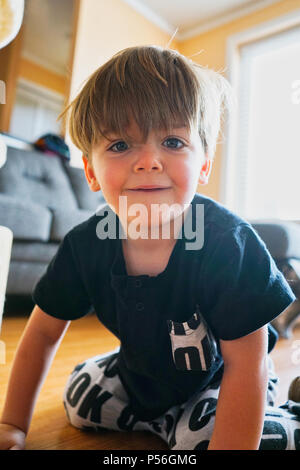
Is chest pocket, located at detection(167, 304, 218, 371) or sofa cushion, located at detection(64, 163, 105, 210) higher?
sofa cushion, located at detection(64, 163, 105, 210)

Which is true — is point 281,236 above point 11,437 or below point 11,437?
above

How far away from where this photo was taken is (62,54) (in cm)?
190

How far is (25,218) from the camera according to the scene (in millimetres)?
1122

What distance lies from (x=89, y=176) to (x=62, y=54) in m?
1.73

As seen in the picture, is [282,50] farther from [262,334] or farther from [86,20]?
[262,334]

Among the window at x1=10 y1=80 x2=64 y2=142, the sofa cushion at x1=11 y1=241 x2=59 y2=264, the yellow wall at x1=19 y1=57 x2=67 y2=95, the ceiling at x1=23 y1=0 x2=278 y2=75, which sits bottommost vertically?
the sofa cushion at x1=11 y1=241 x2=59 y2=264

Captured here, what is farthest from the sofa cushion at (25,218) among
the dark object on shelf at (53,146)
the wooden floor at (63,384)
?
the dark object on shelf at (53,146)

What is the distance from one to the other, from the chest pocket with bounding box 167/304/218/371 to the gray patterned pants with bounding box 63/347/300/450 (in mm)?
71

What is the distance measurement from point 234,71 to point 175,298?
2230 millimetres

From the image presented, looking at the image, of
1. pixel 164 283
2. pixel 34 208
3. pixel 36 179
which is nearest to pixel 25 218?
pixel 34 208

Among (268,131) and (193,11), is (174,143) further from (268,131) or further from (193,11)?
(193,11)

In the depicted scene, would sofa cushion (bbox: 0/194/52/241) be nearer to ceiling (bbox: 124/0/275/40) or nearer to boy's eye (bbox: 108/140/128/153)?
boy's eye (bbox: 108/140/128/153)

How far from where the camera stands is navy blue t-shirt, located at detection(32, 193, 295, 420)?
0.36m

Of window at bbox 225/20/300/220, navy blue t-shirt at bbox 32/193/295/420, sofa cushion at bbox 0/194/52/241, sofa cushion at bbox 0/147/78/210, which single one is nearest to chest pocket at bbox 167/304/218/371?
navy blue t-shirt at bbox 32/193/295/420
